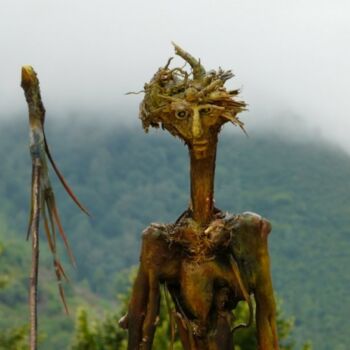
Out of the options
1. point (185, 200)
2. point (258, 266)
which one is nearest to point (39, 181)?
point (258, 266)

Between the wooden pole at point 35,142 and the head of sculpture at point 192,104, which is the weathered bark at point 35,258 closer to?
the wooden pole at point 35,142

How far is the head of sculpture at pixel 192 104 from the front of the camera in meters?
10.3

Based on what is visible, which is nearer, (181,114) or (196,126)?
(196,126)

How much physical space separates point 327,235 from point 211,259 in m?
62.1

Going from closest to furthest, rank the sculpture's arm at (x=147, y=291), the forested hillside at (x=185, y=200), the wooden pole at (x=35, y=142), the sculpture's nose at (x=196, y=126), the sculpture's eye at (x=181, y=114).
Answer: the wooden pole at (x=35, y=142)
the sculpture's nose at (x=196, y=126)
the sculpture's eye at (x=181, y=114)
the sculpture's arm at (x=147, y=291)
the forested hillside at (x=185, y=200)

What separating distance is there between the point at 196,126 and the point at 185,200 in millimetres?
79016

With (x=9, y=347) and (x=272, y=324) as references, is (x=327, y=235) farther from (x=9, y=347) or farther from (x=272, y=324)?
(x=272, y=324)

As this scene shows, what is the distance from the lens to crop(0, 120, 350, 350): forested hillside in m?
67.4

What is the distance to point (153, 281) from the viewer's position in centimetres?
1055

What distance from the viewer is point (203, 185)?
34.4 ft

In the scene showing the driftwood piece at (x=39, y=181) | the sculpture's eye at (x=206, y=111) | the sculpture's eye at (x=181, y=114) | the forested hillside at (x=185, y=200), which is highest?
the forested hillside at (x=185, y=200)

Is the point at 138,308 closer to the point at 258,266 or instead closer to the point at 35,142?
the point at 258,266

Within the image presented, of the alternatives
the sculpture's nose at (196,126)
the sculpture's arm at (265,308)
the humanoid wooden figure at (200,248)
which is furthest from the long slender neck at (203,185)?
the sculpture's arm at (265,308)

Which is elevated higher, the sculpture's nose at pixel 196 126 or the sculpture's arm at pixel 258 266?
the sculpture's nose at pixel 196 126
